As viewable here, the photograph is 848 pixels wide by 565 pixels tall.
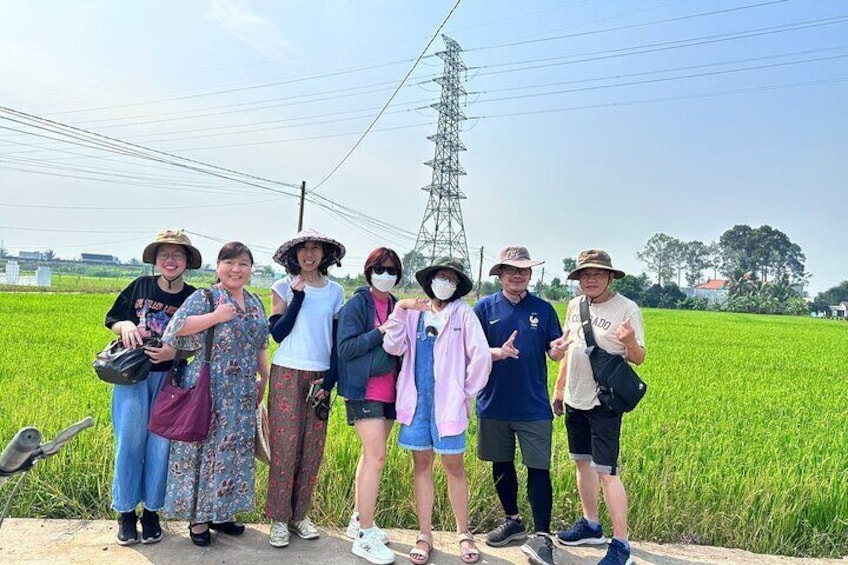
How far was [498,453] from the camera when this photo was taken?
355 cm

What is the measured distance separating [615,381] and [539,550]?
3.38 feet

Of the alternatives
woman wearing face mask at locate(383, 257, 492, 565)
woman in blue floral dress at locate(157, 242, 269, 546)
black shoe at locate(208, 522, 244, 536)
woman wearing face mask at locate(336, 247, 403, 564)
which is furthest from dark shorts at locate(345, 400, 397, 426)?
black shoe at locate(208, 522, 244, 536)

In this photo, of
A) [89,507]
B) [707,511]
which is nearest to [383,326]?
[89,507]

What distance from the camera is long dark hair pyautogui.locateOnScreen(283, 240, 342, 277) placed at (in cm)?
343

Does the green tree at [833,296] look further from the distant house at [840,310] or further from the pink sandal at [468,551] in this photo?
the pink sandal at [468,551]

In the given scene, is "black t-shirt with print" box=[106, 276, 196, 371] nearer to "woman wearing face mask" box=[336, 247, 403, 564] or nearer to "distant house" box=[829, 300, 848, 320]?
"woman wearing face mask" box=[336, 247, 403, 564]

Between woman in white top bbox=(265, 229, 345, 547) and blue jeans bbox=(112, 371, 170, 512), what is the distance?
24.2 inches

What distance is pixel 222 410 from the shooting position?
322 cm

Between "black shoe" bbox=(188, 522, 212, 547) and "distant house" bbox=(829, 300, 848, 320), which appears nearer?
"black shoe" bbox=(188, 522, 212, 547)

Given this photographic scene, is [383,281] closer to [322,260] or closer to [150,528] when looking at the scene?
[322,260]

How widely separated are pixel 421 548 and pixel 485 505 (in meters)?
0.85

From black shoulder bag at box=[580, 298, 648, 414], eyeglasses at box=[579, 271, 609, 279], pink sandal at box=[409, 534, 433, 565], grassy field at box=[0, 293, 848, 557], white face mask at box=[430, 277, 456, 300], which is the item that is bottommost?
pink sandal at box=[409, 534, 433, 565]

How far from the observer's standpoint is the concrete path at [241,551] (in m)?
3.04

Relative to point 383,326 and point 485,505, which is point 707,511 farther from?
point 383,326
